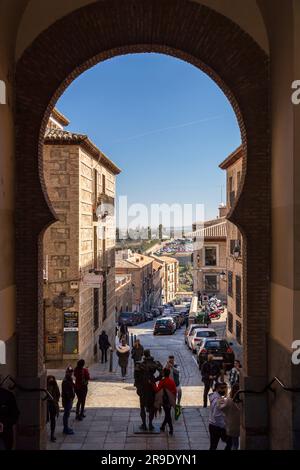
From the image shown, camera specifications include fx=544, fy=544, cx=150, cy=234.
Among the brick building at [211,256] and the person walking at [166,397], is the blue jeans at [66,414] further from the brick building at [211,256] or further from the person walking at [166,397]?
the brick building at [211,256]

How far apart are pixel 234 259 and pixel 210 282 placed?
18.5m

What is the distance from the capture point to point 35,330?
319 inches

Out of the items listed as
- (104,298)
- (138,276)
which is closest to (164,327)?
(104,298)

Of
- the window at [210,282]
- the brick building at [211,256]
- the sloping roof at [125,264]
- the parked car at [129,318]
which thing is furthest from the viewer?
the sloping roof at [125,264]

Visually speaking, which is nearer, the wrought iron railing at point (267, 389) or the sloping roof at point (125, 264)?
the wrought iron railing at point (267, 389)

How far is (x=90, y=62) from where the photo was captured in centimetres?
870

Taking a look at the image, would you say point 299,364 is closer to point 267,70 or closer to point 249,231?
point 249,231

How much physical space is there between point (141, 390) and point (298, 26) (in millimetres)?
6356

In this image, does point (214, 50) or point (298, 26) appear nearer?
point (298, 26)

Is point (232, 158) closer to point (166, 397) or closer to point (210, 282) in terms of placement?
point (210, 282)

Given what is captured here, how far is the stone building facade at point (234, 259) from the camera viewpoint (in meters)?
26.5

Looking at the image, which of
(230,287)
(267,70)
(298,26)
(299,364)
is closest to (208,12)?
(267,70)

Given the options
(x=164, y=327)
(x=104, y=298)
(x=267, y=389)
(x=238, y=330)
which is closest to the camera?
(x=267, y=389)

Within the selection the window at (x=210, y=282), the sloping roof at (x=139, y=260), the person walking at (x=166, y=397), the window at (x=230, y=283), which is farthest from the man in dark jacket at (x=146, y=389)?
the sloping roof at (x=139, y=260)
